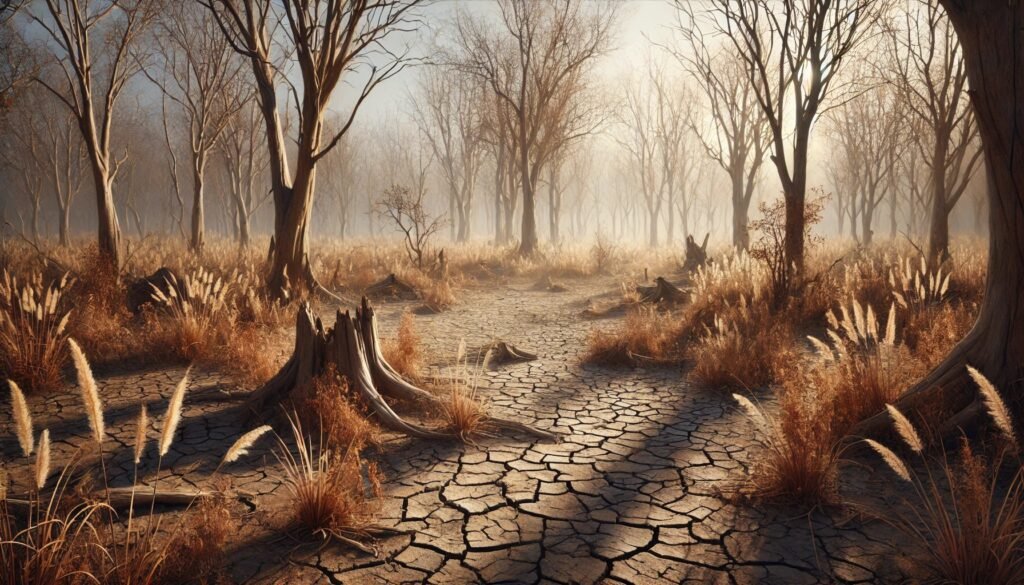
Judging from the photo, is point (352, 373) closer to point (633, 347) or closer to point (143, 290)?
point (633, 347)

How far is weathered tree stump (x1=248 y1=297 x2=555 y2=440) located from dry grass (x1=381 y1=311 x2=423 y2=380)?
2.57 feet

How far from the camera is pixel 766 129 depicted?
19234mm

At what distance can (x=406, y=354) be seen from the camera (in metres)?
6.14

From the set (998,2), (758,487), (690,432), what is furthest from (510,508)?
(998,2)

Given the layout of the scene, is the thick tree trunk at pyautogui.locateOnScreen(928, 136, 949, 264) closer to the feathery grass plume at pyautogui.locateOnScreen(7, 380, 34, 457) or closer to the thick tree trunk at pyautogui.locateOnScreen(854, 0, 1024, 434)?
the thick tree trunk at pyautogui.locateOnScreen(854, 0, 1024, 434)

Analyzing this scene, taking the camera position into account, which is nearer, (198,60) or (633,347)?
(633,347)

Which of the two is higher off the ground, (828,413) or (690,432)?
(828,413)

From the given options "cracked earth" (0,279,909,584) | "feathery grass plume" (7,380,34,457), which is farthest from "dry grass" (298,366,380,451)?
"feathery grass plume" (7,380,34,457)

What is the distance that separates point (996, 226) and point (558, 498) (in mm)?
3563

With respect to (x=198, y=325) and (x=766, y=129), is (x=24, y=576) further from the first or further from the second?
(x=766, y=129)

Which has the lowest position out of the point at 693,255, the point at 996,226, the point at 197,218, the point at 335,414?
the point at 335,414

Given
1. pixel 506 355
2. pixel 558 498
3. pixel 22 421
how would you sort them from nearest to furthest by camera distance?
pixel 22 421 < pixel 558 498 < pixel 506 355

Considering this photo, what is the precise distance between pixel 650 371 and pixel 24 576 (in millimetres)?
5634

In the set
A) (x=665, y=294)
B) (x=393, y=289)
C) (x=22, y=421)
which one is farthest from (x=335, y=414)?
(x=393, y=289)
